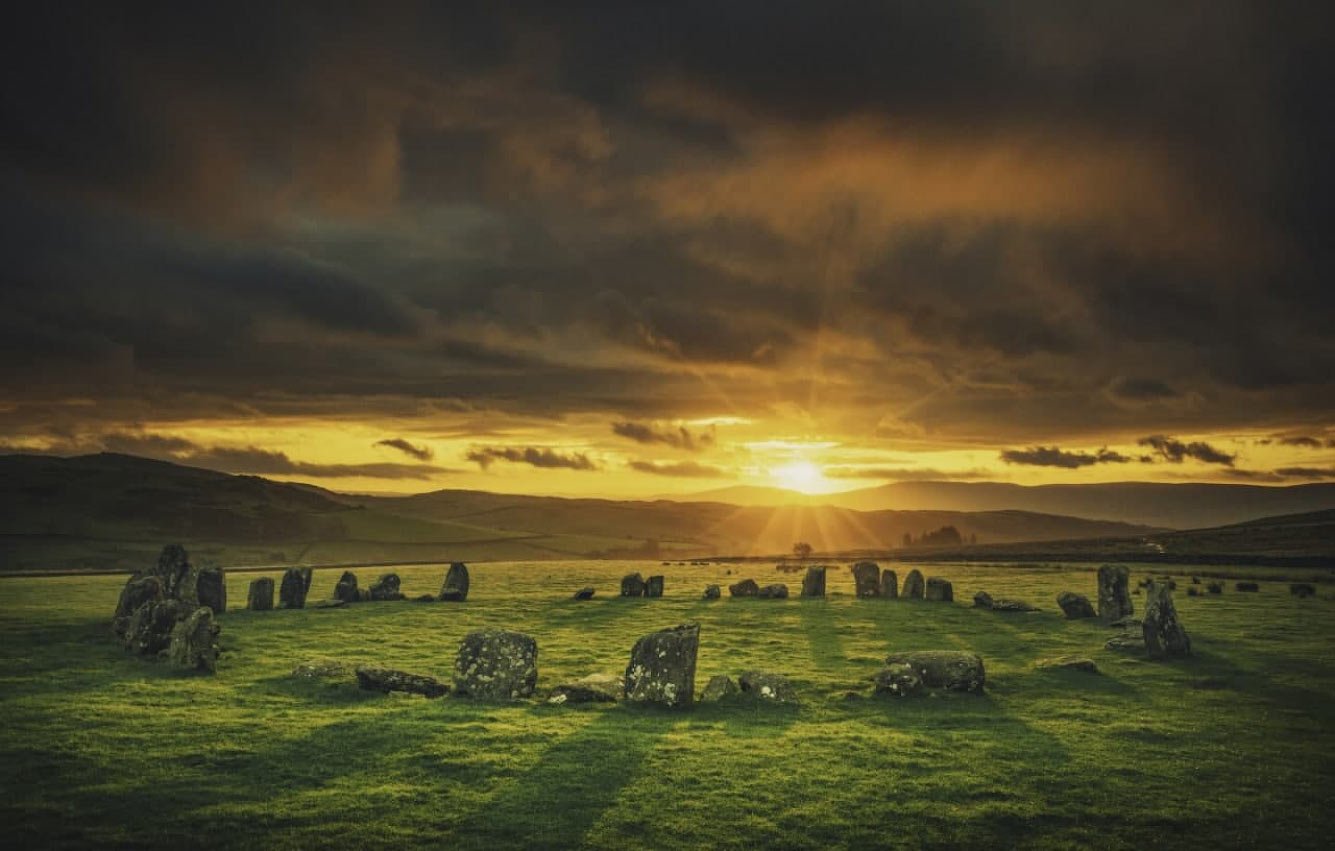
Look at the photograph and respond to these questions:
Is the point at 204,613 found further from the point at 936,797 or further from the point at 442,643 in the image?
the point at 936,797

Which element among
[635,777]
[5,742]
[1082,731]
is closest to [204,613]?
[5,742]

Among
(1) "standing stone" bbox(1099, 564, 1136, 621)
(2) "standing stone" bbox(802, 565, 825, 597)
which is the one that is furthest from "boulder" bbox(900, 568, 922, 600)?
(1) "standing stone" bbox(1099, 564, 1136, 621)

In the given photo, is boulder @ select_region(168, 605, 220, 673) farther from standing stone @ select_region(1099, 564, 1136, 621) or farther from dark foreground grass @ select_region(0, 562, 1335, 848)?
standing stone @ select_region(1099, 564, 1136, 621)

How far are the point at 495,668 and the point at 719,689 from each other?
21.6ft

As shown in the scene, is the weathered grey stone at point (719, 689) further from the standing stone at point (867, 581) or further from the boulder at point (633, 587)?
the standing stone at point (867, 581)

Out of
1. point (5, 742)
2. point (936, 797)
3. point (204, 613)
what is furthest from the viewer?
point (204, 613)

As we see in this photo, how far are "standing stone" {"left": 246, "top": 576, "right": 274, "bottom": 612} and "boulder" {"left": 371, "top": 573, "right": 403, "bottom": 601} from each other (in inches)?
258

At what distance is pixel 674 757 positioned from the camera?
17953 mm

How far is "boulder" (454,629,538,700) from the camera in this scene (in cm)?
2364

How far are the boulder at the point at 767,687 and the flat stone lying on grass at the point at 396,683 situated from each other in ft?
29.4

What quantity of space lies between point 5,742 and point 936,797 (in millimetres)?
19902

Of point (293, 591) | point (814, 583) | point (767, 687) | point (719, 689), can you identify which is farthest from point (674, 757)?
point (814, 583)

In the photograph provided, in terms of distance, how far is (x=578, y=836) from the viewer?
13.5 metres

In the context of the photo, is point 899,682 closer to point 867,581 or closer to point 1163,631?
point 1163,631
